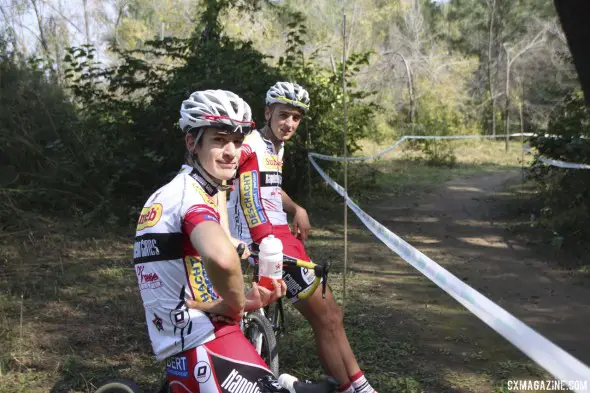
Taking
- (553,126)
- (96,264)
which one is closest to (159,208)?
(96,264)

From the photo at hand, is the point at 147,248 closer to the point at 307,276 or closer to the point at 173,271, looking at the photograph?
the point at 173,271

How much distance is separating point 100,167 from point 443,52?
34.1 metres

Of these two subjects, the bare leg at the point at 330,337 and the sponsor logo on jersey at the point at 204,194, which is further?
the bare leg at the point at 330,337

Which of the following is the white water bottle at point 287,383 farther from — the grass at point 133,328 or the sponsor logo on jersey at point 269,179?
the grass at point 133,328

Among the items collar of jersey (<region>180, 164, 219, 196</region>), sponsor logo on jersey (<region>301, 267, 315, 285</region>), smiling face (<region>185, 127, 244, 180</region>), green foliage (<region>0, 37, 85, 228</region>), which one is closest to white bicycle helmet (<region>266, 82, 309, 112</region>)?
sponsor logo on jersey (<region>301, 267, 315, 285</region>)

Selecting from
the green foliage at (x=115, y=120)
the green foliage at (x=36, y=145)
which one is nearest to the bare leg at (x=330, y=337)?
the green foliage at (x=115, y=120)

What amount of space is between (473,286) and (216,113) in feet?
17.0

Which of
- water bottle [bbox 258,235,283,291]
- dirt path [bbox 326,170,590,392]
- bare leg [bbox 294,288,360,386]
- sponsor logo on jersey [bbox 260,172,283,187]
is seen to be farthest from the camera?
dirt path [bbox 326,170,590,392]

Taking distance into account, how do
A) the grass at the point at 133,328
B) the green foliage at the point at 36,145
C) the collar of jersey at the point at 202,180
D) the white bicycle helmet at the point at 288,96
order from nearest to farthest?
the collar of jersey at the point at 202,180
the white bicycle helmet at the point at 288,96
the grass at the point at 133,328
the green foliage at the point at 36,145

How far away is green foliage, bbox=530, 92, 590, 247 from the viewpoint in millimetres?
7942

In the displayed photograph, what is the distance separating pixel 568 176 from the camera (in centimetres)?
834

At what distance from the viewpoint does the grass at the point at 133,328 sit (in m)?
4.39

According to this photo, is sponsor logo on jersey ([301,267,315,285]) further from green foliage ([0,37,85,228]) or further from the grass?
green foliage ([0,37,85,228])

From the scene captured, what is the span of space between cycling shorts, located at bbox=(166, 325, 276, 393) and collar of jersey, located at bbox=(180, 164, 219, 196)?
1.95 feet
